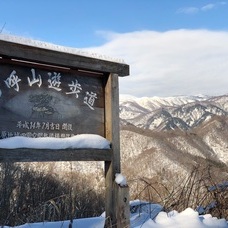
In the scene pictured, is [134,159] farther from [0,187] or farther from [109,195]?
[109,195]

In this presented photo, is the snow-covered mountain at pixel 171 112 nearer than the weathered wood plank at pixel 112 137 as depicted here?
No

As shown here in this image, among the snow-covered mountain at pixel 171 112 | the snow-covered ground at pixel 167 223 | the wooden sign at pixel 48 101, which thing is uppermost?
the snow-covered mountain at pixel 171 112

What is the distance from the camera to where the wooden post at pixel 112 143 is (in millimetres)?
4004

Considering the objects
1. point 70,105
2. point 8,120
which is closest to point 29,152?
point 8,120

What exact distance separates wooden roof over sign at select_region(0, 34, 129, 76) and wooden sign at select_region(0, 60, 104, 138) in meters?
0.09

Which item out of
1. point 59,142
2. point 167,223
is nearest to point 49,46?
point 59,142

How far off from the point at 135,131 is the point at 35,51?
713 inches

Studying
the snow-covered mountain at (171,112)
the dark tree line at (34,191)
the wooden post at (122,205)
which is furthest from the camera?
the snow-covered mountain at (171,112)

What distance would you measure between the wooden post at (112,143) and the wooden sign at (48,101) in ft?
0.27

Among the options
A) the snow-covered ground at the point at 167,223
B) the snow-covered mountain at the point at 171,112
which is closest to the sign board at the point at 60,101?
the snow-covered ground at the point at 167,223

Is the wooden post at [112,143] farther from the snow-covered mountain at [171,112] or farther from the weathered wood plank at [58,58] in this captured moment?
the snow-covered mountain at [171,112]

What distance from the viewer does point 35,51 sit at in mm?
3656

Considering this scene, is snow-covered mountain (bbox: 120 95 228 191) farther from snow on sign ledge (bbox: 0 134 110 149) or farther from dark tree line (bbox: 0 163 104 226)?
snow on sign ledge (bbox: 0 134 110 149)

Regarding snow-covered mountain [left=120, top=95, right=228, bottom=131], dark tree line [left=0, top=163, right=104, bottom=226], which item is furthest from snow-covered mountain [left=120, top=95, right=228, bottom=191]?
snow-covered mountain [left=120, top=95, right=228, bottom=131]
